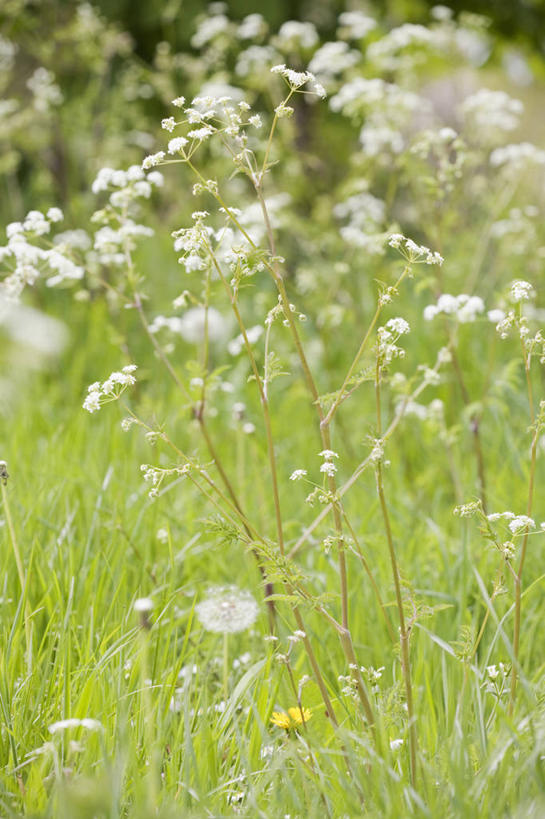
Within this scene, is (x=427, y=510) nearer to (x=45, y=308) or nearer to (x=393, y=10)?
(x=45, y=308)

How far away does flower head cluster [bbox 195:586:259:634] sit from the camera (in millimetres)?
1990

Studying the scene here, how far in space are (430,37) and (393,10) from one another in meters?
2.45

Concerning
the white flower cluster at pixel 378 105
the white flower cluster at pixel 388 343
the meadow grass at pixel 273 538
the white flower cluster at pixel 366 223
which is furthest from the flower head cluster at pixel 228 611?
the white flower cluster at pixel 378 105

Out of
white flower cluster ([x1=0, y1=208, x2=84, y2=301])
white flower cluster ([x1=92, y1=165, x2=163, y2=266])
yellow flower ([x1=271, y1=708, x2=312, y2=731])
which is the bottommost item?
yellow flower ([x1=271, y1=708, x2=312, y2=731])

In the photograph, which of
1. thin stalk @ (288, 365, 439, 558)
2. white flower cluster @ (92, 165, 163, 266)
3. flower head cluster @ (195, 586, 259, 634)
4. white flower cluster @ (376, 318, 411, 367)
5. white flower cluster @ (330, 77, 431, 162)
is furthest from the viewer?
white flower cluster @ (330, 77, 431, 162)

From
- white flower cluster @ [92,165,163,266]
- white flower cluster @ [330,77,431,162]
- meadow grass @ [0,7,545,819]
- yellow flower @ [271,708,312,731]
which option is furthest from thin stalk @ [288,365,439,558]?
white flower cluster @ [330,77,431,162]

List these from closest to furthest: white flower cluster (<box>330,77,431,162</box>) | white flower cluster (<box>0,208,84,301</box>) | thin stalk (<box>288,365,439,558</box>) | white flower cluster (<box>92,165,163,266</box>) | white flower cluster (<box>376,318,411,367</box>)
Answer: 1. white flower cluster (<box>376,318,411,367</box>)
2. thin stalk (<box>288,365,439,558</box>)
3. white flower cluster (<box>0,208,84,301</box>)
4. white flower cluster (<box>92,165,163,266</box>)
5. white flower cluster (<box>330,77,431,162</box>)

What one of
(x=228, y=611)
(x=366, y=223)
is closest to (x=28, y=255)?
(x=228, y=611)

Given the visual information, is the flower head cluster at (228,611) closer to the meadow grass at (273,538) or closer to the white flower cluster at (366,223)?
the meadow grass at (273,538)

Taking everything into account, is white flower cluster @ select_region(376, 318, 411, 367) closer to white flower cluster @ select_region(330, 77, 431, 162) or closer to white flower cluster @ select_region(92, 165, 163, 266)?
white flower cluster @ select_region(92, 165, 163, 266)

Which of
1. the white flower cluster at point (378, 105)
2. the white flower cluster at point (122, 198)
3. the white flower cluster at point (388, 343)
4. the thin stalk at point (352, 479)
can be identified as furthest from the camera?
the white flower cluster at point (378, 105)

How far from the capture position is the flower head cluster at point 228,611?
1990 millimetres

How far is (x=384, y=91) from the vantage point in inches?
145

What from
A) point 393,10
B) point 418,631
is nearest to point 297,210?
point 393,10
